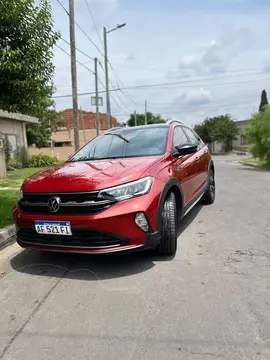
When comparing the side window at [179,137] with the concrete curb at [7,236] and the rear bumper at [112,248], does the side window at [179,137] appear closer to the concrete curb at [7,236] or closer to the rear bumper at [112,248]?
the rear bumper at [112,248]

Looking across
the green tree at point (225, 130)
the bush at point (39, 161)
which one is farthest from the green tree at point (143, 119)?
the bush at point (39, 161)

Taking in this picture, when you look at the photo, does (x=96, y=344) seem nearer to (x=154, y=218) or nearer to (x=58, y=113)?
(x=154, y=218)

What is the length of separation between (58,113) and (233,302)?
3683 cm

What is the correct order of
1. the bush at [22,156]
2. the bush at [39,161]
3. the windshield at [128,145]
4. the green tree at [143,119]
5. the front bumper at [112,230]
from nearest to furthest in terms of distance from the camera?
the front bumper at [112,230], the windshield at [128,145], the bush at [22,156], the bush at [39,161], the green tree at [143,119]

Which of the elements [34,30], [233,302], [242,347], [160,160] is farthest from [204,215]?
[34,30]

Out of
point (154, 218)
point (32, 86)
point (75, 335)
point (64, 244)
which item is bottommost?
point (75, 335)

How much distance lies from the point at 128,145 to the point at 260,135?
13.9 metres

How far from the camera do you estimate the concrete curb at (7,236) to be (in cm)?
478

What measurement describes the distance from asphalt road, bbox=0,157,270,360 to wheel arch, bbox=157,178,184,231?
49cm

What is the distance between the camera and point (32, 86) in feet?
18.3

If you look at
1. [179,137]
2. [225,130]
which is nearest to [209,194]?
[179,137]

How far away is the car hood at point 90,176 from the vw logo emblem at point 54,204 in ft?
0.30

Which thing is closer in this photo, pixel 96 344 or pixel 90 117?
pixel 96 344

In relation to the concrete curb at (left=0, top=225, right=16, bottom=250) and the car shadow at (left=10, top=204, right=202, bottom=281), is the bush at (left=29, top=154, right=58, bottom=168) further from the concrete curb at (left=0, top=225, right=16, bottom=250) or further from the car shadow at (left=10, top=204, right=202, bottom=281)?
the car shadow at (left=10, top=204, right=202, bottom=281)
